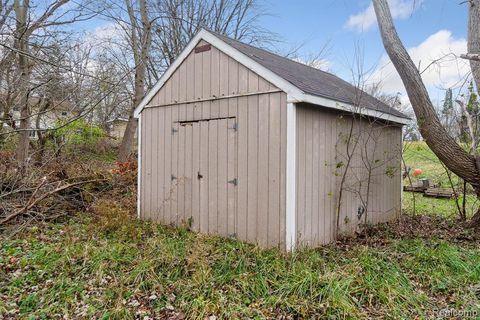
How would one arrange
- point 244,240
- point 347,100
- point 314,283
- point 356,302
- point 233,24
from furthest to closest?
1. point 233,24
2. point 347,100
3. point 244,240
4. point 314,283
5. point 356,302

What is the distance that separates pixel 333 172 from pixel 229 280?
250cm

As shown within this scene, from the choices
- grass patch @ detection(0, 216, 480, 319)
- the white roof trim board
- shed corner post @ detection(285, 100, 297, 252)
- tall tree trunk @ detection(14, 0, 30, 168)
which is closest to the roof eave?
the white roof trim board

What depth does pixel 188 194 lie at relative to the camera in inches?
230

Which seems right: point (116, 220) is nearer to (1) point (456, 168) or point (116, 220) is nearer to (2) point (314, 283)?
(2) point (314, 283)

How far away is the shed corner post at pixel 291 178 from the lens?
14.8 ft

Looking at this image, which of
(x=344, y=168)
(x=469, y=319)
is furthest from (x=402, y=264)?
(x=344, y=168)

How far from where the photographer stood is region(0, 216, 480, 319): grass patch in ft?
10.7

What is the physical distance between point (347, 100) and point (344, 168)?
1.13m

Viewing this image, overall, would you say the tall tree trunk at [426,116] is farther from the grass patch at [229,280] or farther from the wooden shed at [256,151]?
the grass patch at [229,280]

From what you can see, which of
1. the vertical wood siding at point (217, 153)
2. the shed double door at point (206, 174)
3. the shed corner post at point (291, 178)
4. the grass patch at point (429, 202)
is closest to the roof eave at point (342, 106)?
the shed corner post at point (291, 178)

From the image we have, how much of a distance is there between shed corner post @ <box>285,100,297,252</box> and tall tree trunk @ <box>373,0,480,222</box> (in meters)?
2.79

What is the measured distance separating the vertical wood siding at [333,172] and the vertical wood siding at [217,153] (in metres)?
0.35

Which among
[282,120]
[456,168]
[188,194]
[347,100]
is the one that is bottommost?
[188,194]

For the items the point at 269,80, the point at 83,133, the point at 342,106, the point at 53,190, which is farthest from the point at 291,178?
the point at 83,133
